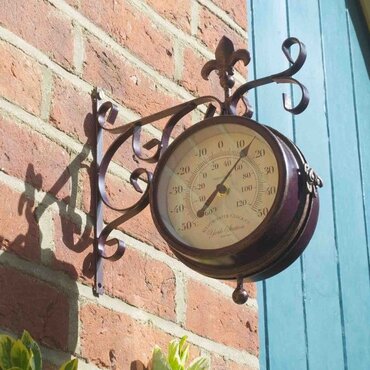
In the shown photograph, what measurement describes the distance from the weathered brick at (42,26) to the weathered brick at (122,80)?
54 mm

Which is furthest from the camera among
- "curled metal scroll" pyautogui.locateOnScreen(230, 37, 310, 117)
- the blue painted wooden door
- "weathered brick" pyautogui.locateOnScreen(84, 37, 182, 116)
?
the blue painted wooden door

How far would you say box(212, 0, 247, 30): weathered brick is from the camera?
95.1 inches

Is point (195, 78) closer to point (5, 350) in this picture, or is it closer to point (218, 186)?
point (218, 186)

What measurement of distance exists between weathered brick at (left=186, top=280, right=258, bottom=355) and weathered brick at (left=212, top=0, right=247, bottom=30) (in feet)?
1.97

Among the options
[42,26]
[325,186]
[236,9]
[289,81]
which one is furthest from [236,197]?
[325,186]

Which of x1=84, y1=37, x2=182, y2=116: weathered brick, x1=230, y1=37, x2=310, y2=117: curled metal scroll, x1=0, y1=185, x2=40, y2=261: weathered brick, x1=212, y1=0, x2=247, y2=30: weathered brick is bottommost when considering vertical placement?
x1=0, y1=185, x2=40, y2=261: weathered brick

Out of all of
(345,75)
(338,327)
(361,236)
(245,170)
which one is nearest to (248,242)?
(245,170)

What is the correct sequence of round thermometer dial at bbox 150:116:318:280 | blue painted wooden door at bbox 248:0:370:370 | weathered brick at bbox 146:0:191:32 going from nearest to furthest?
1. round thermometer dial at bbox 150:116:318:280
2. weathered brick at bbox 146:0:191:32
3. blue painted wooden door at bbox 248:0:370:370

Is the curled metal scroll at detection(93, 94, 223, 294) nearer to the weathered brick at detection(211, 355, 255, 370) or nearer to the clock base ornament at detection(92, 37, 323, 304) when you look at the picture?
the clock base ornament at detection(92, 37, 323, 304)

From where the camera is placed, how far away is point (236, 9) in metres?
2.46

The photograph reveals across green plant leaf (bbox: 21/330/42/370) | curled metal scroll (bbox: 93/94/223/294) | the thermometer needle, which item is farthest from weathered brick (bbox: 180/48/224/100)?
green plant leaf (bbox: 21/330/42/370)

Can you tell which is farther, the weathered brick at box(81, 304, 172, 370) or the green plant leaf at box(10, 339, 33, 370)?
the weathered brick at box(81, 304, 172, 370)

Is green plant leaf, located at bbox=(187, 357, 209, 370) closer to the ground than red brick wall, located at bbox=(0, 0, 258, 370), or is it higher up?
closer to the ground

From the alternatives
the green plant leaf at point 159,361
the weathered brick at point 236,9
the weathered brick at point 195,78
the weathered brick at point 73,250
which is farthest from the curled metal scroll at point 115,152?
the weathered brick at point 236,9
